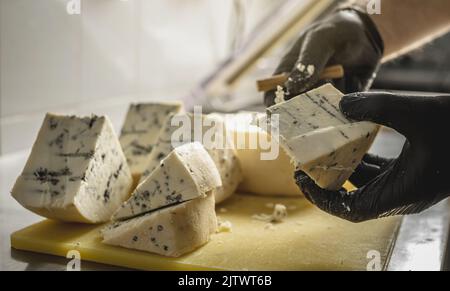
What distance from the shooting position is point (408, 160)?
1.09 m

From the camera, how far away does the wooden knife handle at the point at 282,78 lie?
1.42m

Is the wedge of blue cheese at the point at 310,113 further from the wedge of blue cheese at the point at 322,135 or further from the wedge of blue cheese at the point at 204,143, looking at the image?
the wedge of blue cheese at the point at 204,143

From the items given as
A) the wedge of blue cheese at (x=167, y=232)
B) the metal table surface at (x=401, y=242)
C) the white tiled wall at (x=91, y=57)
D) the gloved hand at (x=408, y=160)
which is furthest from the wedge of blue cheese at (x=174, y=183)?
the white tiled wall at (x=91, y=57)

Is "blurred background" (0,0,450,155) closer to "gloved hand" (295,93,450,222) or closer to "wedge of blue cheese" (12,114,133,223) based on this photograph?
"wedge of blue cheese" (12,114,133,223)

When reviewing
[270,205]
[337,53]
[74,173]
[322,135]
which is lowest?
[270,205]

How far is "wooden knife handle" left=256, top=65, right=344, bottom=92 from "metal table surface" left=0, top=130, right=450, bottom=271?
1.25ft

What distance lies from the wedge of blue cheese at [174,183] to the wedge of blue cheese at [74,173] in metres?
0.09

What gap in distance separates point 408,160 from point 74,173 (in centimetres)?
67

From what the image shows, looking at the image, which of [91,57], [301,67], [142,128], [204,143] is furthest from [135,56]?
[301,67]

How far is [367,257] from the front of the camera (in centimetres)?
115

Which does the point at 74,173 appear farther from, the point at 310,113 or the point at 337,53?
the point at 337,53

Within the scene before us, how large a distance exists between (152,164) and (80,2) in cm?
81

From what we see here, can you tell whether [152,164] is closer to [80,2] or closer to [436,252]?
[436,252]

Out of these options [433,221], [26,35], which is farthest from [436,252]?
[26,35]
